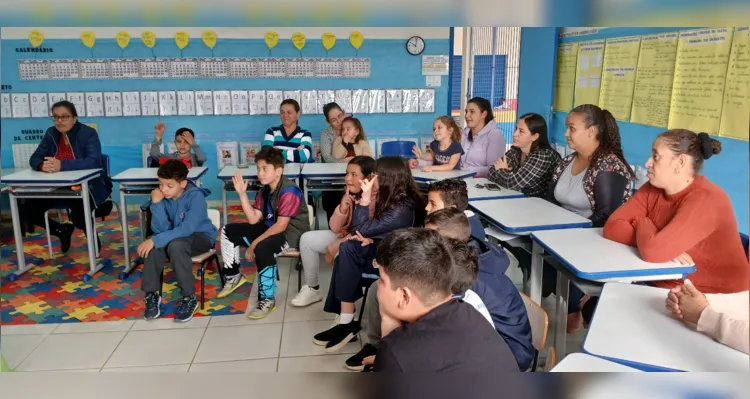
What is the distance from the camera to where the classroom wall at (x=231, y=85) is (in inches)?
197

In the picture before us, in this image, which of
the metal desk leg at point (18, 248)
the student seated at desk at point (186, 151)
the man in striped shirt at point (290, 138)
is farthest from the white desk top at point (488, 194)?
the metal desk leg at point (18, 248)

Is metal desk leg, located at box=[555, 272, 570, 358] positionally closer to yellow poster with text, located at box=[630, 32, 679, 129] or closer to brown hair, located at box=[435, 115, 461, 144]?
yellow poster with text, located at box=[630, 32, 679, 129]

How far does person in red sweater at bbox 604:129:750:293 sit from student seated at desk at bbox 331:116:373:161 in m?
2.86

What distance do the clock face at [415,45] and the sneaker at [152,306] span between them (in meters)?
3.61

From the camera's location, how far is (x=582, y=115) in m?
2.46

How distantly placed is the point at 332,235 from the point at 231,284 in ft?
2.46

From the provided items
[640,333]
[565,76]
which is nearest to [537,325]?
[640,333]

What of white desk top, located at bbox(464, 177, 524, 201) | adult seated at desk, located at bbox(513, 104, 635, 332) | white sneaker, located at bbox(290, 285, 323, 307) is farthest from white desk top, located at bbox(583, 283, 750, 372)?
white sneaker, located at bbox(290, 285, 323, 307)

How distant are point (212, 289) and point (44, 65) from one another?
3.31 m

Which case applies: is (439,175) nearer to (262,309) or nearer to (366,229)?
(366,229)

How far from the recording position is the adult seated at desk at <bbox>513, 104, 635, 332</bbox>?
2.36 meters

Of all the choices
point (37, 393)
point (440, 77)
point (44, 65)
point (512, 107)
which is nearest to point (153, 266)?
point (37, 393)

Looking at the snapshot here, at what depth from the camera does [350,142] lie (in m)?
4.56

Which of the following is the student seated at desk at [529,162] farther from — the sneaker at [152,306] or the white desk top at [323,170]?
the sneaker at [152,306]
